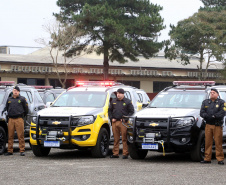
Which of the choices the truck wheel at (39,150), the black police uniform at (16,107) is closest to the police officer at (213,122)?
the truck wheel at (39,150)

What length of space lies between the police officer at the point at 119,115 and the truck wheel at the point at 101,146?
0.75 feet

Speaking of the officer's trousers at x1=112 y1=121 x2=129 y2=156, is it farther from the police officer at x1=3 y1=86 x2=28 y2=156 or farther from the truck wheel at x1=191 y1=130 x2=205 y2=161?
the police officer at x1=3 y1=86 x2=28 y2=156

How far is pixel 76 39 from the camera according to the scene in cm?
4859

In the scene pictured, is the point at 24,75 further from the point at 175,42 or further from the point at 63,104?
the point at 63,104

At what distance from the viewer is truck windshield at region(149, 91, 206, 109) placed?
45.2ft

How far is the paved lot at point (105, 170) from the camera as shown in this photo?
388 inches

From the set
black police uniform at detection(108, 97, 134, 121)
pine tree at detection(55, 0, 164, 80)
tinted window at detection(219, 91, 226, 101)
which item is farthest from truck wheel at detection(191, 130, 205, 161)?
pine tree at detection(55, 0, 164, 80)

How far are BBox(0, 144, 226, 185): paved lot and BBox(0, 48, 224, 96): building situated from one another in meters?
34.7

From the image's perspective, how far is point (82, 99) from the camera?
14.7 meters

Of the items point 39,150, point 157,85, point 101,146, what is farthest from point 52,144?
point 157,85

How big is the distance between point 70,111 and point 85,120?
1.65 ft

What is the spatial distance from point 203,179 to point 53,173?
2.92 meters

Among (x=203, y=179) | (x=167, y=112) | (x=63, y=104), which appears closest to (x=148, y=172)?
(x=203, y=179)

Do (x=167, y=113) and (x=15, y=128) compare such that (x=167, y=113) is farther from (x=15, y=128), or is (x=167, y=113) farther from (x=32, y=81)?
(x=32, y=81)
